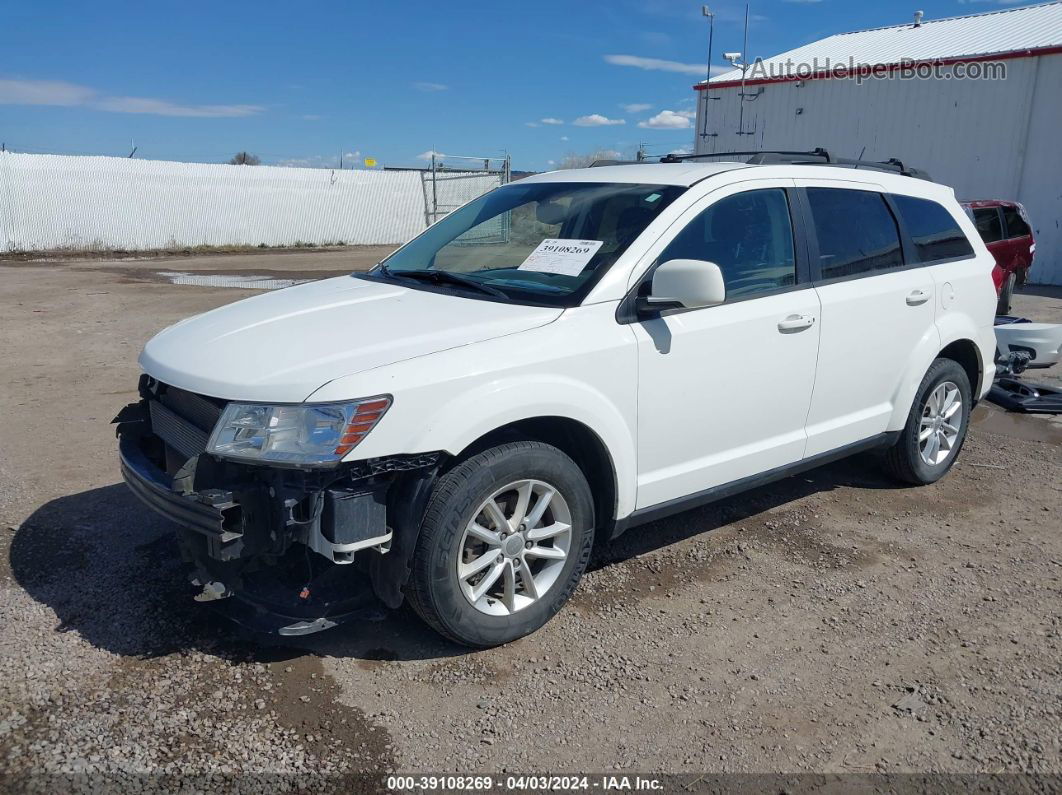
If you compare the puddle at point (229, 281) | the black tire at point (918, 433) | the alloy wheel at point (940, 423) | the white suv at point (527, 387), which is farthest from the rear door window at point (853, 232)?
the puddle at point (229, 281)

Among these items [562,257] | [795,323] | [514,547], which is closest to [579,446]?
[514,547]

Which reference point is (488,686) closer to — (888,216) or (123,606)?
(123,606)

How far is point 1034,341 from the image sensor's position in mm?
7633

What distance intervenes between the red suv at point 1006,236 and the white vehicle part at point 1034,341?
4725 millimetres

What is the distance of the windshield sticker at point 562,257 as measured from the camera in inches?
145

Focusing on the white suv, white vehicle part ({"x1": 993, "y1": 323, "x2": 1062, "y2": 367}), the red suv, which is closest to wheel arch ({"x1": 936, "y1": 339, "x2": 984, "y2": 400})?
the white suv

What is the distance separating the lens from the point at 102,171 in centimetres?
2575

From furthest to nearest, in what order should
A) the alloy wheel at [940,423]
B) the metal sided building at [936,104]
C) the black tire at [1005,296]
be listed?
the metal sided building at [936,104]
the black tire at [1005,296]
the alloy wheel at [940,423]

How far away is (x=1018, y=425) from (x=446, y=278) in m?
5.17

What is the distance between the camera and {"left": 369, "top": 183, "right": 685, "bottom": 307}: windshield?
366cm

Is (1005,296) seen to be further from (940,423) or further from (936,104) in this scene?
(936,104)

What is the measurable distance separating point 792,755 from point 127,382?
266 inches

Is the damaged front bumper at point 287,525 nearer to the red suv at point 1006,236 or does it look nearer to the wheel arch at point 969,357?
the wheel arch at point 969,357

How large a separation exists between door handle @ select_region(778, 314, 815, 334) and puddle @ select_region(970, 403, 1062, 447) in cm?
296
